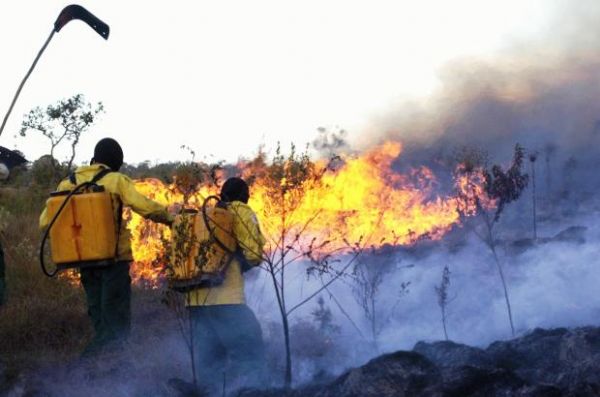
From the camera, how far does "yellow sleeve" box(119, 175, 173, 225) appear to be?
5.69m

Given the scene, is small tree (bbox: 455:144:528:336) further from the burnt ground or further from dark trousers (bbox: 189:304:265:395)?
dark trousers (bbox: 189:304:265:395)

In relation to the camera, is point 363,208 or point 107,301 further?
point 363,208

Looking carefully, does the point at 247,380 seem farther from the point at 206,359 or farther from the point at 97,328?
the point at 97,328

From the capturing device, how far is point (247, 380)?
206 inches

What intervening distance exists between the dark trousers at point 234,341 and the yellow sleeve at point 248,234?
40 cm

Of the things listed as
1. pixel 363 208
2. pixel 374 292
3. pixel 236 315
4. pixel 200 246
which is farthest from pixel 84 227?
pixel 363 208

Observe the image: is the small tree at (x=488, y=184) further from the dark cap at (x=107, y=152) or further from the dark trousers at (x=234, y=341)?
the dark cap at (x=107, y=152)

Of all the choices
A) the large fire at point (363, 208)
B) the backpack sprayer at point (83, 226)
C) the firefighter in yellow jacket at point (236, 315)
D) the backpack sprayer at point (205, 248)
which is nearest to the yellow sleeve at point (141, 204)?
the backpack sprayer at point (83, 226)

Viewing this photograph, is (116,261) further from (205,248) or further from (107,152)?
(205,248)

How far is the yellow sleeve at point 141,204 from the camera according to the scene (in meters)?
5.69

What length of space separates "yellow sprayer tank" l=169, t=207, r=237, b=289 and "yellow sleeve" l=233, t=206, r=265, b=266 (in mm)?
54

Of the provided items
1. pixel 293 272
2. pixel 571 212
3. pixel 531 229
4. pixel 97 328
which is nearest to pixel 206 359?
pixel 97 328

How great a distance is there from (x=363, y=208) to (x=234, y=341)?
383cm

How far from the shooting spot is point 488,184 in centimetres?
741
